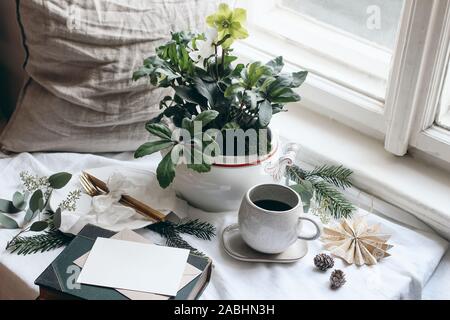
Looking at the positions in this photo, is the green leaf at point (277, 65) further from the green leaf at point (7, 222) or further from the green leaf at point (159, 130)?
the green leaf at point (7, 222)

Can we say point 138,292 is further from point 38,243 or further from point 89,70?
point 89,70

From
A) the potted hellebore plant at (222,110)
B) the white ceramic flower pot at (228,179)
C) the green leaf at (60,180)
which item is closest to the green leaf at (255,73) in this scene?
the potted hellebore plant at (222,110)

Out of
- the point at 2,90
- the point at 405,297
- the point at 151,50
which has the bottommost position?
the point at 405,297

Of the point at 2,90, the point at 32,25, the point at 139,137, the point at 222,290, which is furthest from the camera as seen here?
the point at 2,90

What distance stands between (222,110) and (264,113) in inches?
2.9

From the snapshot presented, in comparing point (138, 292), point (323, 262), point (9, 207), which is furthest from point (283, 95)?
point (9, 207)

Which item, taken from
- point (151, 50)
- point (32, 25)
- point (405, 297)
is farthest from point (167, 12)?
point (405, 297)

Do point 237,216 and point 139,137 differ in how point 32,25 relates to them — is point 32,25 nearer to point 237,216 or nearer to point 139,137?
point 139,137

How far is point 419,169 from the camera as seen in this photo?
112 centimetres

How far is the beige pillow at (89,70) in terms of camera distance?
1.03 m

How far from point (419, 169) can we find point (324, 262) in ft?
0.93

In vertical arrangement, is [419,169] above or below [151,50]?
below

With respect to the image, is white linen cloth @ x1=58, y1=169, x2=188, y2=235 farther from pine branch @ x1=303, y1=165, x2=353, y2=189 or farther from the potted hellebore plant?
pine branch @ x1=303, y1=165, x2=353, y2=189

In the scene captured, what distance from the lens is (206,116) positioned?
94 centimetres
